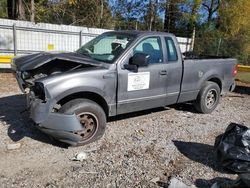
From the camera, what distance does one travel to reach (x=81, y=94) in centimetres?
482

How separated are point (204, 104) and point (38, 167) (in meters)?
4.23

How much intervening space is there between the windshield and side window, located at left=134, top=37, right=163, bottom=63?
25 centimetres

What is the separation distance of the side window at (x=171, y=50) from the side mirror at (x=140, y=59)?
0.98 m

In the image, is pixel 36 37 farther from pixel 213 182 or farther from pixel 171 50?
pixel 213 182

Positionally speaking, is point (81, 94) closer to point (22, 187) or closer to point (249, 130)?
point (22, 187)

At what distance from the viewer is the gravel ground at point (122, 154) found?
12.5 feet

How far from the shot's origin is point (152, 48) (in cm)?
571

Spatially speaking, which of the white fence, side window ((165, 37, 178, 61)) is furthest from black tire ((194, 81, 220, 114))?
the white fence

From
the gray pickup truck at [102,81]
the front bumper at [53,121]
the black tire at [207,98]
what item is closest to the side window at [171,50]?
the gray pickup truck at [102,81]

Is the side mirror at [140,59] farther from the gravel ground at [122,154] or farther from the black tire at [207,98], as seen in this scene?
the black tire at [207,98]

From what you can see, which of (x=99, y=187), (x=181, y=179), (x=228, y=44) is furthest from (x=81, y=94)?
(x=228, y=44)

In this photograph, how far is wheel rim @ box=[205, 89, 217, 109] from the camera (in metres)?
6.95

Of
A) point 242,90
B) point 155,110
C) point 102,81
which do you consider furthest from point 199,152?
point 242,90

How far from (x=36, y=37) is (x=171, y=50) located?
726 cm
